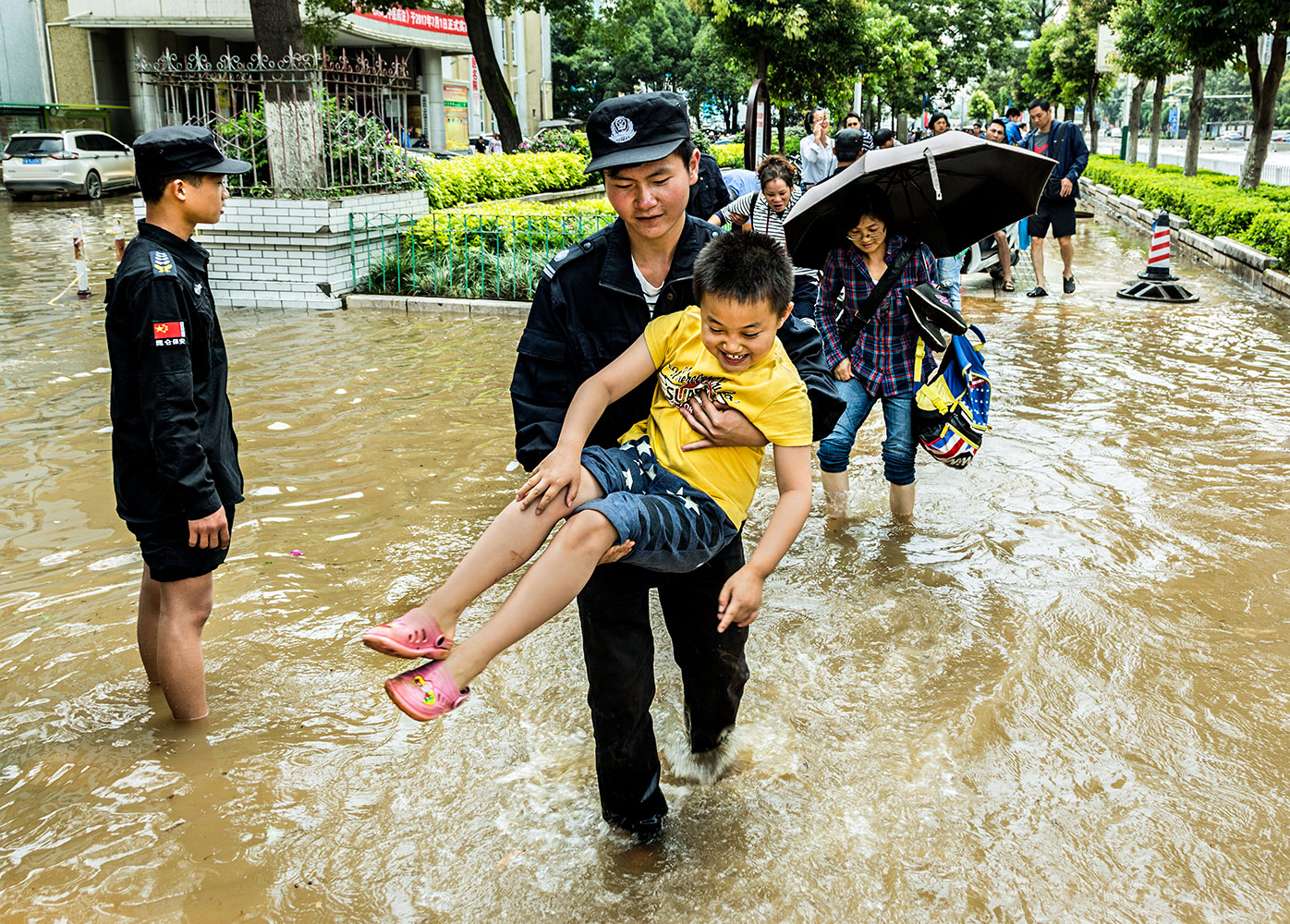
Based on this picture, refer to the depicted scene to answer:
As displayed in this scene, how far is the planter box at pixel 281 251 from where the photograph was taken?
451 inches

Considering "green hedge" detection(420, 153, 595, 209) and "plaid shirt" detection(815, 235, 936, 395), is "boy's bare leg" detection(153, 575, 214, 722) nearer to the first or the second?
"plaid shirt" detection(815, 235, 936, 395)

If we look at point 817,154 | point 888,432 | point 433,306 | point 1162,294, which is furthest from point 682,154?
point 1162,294

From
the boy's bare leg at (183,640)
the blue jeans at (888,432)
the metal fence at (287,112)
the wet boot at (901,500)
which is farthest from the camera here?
the metal fence at (287,112)

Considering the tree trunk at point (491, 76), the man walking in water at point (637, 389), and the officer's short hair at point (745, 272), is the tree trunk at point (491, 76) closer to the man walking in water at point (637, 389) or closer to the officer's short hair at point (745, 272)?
the man walking in water at point (637, 389)

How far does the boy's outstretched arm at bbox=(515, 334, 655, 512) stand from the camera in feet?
8.41

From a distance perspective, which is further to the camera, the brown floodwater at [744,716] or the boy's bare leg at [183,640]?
the boy's bare leg at [183,640]

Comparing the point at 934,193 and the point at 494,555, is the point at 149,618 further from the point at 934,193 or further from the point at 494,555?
the point at 934,193

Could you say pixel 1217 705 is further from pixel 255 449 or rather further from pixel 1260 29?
pixel 1260 29

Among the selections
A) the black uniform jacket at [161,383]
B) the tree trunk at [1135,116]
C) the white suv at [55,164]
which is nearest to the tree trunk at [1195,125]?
the tree trunk at [1135,116]

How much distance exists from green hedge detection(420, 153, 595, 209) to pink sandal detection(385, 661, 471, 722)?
1191cm

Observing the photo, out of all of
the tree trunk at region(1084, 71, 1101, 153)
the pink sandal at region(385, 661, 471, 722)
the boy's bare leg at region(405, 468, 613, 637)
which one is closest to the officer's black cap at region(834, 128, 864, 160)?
the boy's bare leg at region(405, 468, 613, 637)

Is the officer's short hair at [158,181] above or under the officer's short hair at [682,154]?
under

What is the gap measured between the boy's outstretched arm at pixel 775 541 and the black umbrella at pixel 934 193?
2.39 meters

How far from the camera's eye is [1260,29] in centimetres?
1633
